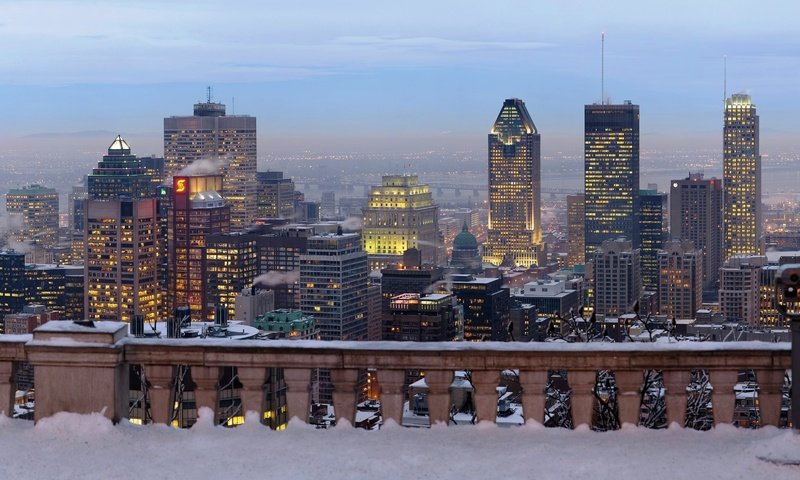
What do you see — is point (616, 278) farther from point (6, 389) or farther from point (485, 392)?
point (6, 389)

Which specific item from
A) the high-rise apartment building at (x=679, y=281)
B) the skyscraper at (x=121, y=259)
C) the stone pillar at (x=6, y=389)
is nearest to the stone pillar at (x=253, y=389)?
the stone pillar at (x=6, y=389)

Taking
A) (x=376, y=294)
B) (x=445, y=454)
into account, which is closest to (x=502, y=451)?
(x=445, y=454)

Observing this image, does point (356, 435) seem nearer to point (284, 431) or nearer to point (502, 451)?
point (284, 431)

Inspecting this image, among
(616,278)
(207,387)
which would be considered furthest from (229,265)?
(207,387)

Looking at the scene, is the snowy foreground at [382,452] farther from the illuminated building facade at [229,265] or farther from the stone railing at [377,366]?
the illuminated building facade at [229,265]

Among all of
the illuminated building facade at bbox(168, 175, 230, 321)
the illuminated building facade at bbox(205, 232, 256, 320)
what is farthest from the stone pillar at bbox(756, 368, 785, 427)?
the illuminated building facade at bbox(205, 232, 256, 320)

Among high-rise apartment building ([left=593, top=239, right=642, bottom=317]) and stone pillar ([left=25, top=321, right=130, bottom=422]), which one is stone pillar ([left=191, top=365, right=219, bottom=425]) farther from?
high-rise apartment building ([left=593, top=239, right=642, bottom=317])

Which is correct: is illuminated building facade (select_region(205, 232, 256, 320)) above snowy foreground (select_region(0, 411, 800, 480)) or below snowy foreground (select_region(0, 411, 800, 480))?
below
